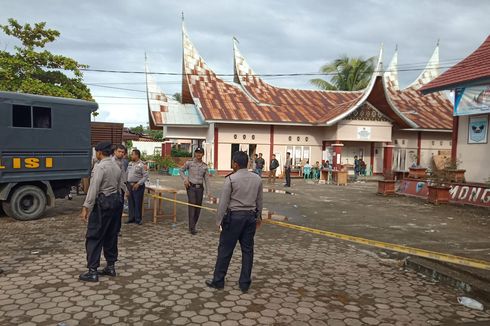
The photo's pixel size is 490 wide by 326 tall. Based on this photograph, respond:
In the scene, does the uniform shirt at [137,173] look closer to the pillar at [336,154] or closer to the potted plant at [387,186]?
the potted plant at [387,186]

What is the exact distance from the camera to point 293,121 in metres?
24.5

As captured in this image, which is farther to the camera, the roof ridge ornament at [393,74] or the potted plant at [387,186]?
the roof ridge ornament at [393,74]

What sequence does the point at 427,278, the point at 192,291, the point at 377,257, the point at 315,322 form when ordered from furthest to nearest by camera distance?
the point at 377,257 → the point at 427,278 → the point at 192,291 → the point at 315,322

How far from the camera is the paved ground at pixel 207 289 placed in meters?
3.92

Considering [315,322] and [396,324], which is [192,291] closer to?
[315,322]

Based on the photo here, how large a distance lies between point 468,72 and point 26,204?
551 inches

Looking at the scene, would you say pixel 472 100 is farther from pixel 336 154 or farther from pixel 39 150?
pixel 39 150

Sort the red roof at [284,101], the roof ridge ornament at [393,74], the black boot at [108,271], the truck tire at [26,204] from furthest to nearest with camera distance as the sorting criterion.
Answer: the roof ridge ornament at [393,74]
the red roof at [284,101]
the truck tire at [26,204]
the black boot at [108,271]

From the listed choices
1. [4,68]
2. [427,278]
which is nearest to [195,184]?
[427,278]

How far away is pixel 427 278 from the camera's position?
5324 millimetres

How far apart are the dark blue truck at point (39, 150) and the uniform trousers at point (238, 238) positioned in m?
5.82

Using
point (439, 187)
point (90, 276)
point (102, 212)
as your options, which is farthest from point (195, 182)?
point (439, 187)

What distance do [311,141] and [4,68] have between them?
56.9 feet

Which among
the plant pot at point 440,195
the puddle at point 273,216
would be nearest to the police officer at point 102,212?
the puddle at point 273,216
